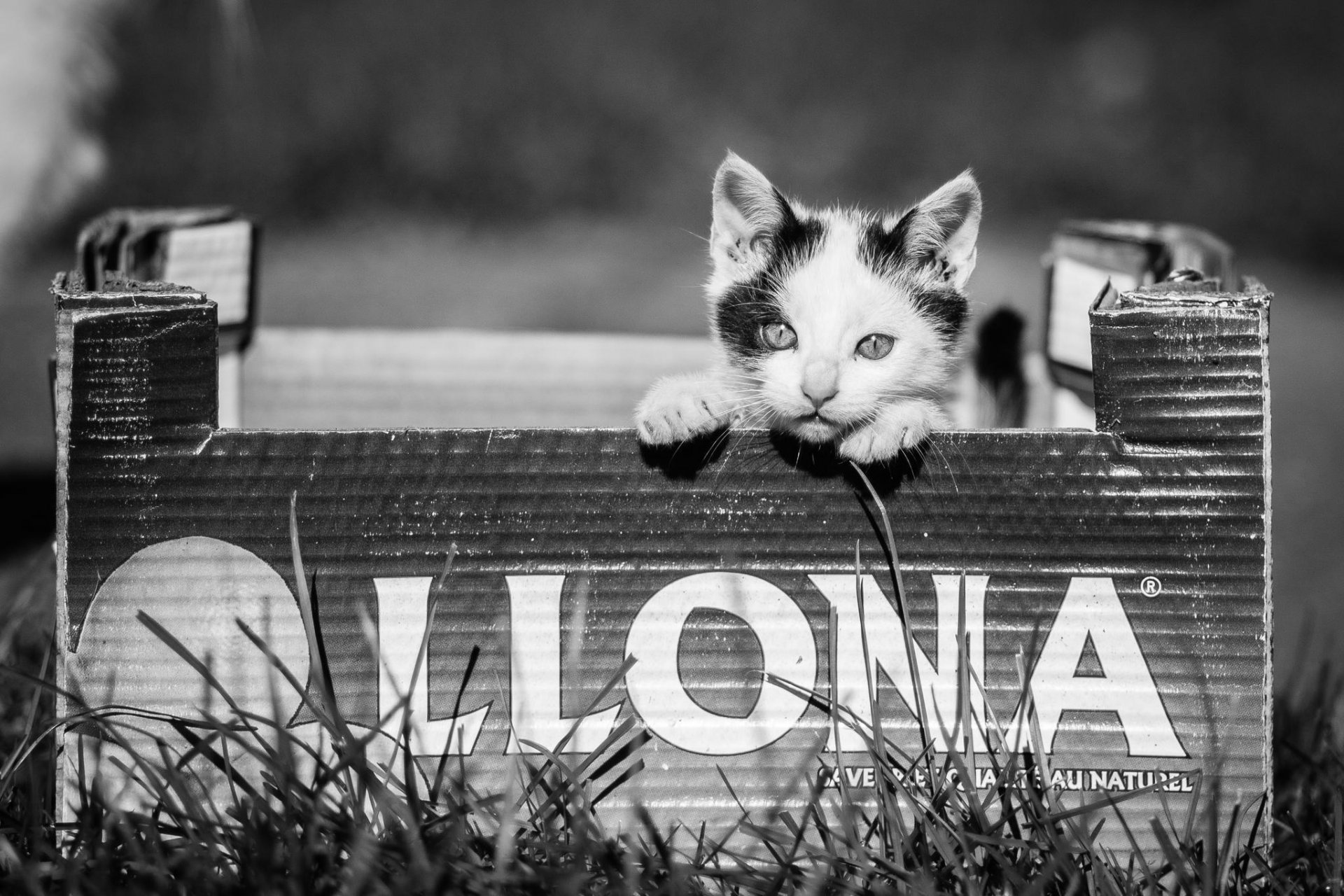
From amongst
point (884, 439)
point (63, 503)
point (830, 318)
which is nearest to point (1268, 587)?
point (884, 439)

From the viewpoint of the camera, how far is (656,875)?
0.74 m

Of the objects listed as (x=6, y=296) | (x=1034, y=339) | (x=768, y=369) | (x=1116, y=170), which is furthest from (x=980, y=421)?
(x=6, y=296)

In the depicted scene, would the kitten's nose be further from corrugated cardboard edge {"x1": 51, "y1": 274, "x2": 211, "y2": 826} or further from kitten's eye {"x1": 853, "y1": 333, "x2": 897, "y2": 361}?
corrugated cardboard edge {"x1": 51, "y1": 274, "x2": 211, "y2": 826}

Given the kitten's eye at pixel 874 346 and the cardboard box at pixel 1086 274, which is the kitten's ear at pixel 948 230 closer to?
the kitten's eye at pixel 874 346

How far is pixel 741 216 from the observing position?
Answer: 107cm

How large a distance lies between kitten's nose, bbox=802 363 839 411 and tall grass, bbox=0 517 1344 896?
6.4 inches

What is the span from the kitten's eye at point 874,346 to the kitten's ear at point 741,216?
0.16 meters

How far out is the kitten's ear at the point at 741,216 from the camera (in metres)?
1.03

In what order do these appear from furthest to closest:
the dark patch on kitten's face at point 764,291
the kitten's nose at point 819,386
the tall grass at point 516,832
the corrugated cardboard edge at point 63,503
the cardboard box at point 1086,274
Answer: the cardboard box at point 1086,274 < the dark patch on kitten's face at point 764,291 < the kitten's nose at point 819,386 < the corrugated cardboard edge at point 63,503 < the tall grass at point 516,832

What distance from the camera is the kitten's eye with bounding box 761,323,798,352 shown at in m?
0.99

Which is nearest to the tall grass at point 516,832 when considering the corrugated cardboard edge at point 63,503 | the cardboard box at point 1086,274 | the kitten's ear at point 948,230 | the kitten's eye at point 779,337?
the corrugated cardboard edge at point 63,503

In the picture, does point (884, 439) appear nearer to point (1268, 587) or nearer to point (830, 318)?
point (830, 318)

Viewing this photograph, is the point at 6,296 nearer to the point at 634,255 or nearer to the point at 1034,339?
the point at 634,255

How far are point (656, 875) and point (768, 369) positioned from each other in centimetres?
44
